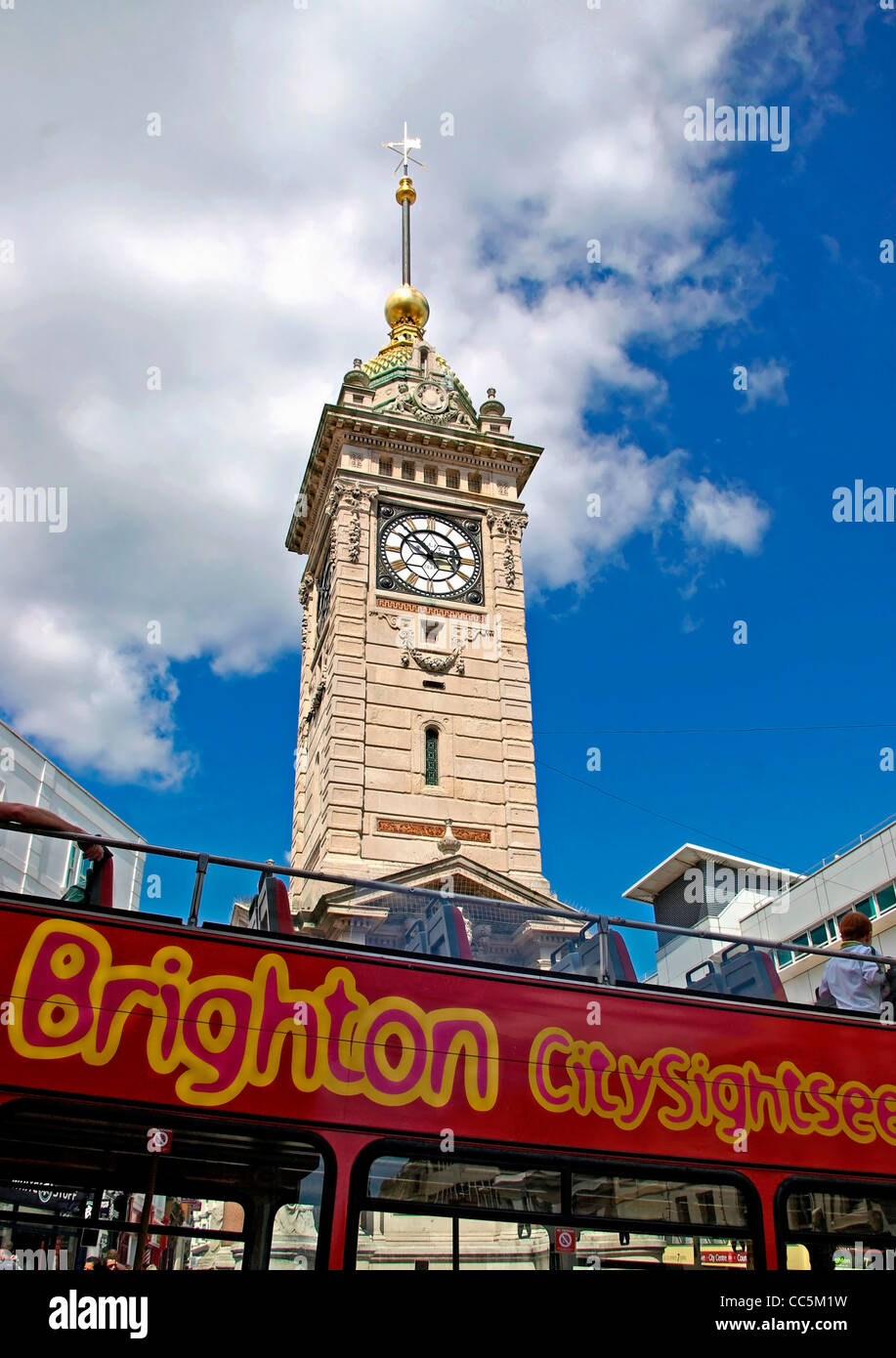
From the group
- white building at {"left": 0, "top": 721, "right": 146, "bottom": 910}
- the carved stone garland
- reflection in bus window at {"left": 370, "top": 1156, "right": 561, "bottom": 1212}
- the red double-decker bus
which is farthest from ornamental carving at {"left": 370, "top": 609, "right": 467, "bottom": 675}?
Result: reflection in bus window at {"left": 370, "top": 1156, "right": 561, "bottom": 1212}

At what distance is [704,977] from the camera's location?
25.8 feet

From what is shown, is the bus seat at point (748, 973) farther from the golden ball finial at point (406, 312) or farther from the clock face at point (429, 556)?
the golden ball finial at point (406, 312)

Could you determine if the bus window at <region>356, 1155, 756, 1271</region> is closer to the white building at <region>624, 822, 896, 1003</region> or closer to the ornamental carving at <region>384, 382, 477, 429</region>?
the white building at <region>624, 822, 896, 1003</region>

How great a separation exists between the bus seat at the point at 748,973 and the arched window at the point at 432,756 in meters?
20.3

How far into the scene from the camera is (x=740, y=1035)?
6.79 metres

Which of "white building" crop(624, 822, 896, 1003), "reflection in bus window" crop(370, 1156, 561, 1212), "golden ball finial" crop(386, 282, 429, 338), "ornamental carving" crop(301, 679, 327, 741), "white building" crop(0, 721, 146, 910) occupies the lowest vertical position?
"reflection in bus window" crop(370, 1156, 561, 1212)

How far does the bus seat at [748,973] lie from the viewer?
24.6 ft

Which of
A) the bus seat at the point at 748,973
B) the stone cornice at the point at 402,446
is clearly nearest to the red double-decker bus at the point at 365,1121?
the bus seat at the point at 748,973

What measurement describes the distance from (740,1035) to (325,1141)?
10.2ft

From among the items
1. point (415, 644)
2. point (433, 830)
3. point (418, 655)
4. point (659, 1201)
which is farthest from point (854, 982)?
point (415, 644)

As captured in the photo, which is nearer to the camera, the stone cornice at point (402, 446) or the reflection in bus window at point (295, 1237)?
the reflection in bus window at point (295, 1237)

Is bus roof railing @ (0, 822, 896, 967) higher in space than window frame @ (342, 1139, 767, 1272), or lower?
higher

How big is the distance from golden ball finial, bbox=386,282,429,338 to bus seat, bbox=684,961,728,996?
1447 inches

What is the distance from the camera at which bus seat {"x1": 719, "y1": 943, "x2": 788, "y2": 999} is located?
750cm
